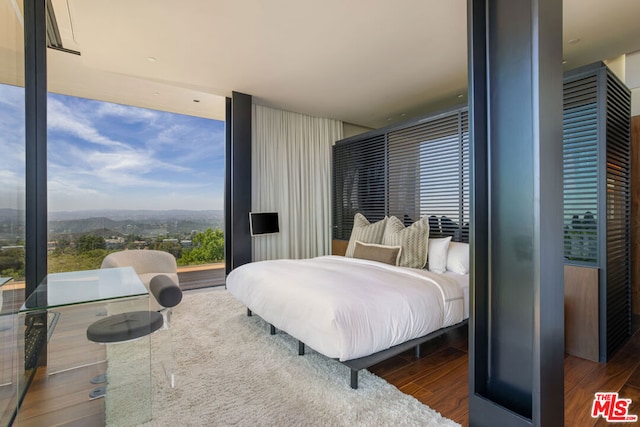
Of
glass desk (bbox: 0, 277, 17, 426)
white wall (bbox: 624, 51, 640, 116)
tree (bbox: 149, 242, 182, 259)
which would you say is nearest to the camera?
glass desk (bbox: 0, 277, 17, 426)

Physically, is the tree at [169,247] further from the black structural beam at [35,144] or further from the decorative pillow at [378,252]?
the decorative pillow at [378,252]

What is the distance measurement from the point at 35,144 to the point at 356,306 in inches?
104

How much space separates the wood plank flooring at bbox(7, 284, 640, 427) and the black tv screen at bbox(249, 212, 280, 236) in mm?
2390

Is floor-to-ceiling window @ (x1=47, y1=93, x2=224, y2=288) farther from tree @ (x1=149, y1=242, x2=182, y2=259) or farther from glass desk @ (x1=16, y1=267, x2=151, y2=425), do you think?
glass desk @ (x1=16, y1=267, x2=151, y2=425)

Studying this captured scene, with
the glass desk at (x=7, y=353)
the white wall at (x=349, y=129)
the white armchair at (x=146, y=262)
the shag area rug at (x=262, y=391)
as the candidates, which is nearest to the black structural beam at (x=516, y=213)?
the shag area rug at (x=262, y=391)

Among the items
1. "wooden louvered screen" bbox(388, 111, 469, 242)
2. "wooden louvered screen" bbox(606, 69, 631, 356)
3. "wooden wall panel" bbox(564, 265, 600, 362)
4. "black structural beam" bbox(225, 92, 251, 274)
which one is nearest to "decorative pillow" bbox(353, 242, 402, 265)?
"wooden louvered screen" bbox(388, 111, 469, 242)

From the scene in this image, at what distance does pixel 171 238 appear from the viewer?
521cm

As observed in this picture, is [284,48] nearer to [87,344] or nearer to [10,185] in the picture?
[10,185]

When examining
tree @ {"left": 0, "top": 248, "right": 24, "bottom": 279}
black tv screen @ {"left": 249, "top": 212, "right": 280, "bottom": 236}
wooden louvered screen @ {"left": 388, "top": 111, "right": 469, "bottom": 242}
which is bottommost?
tree @ {"left": 0, "top": 248, "right": 24, "bottom": 279}

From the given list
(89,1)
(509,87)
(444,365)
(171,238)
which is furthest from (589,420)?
(171,238)

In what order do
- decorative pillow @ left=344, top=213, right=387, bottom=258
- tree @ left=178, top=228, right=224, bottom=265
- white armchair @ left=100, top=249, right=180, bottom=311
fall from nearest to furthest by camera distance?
white armchair @ left=100, top=249, right=180, bottom=311 → decorative pillow @ left=344, top=213, right=387, bottom=258 → tree @ left=178, top=228, right=224, bottom=265

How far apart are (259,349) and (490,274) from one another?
1967mm

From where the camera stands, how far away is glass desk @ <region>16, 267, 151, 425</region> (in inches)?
64.9

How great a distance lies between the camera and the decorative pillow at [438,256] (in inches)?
124
